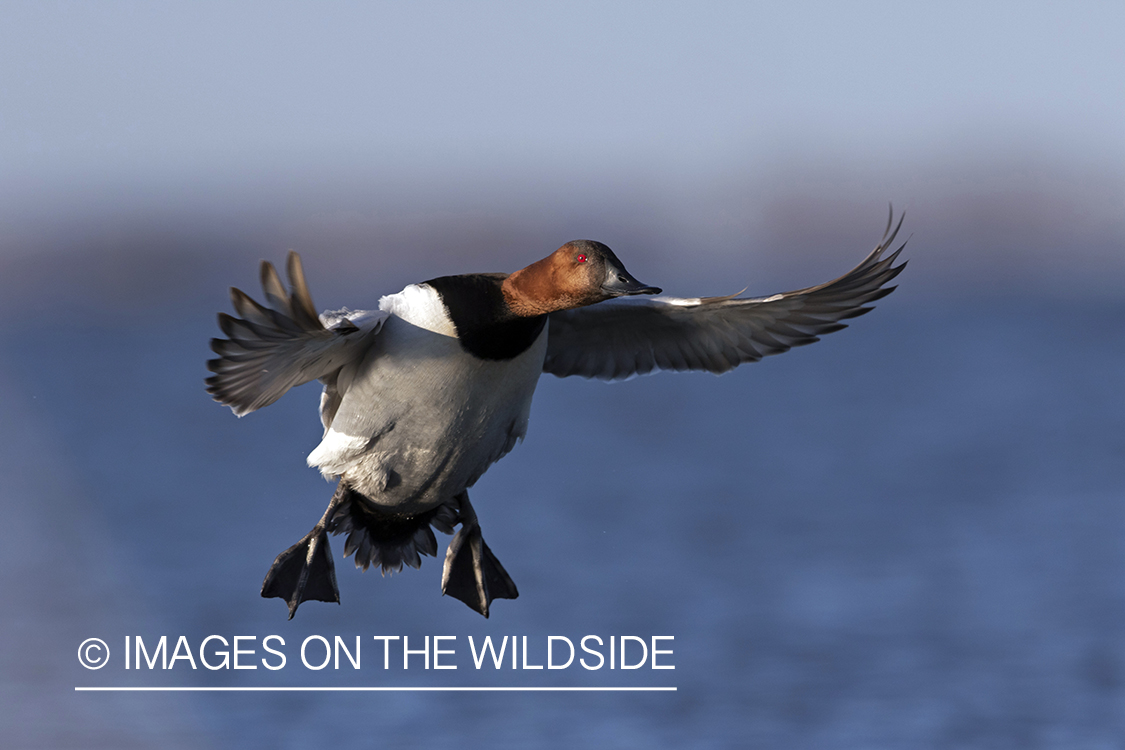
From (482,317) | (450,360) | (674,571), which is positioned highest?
(674,571)

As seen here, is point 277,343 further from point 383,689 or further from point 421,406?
point 383,689

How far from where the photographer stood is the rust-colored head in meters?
6.06

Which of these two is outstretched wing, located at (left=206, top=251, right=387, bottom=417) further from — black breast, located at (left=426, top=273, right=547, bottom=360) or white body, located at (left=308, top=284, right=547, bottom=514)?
black breast, located at (left=426, top=273, right=547, bottom=360)

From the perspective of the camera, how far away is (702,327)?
25.6 ft

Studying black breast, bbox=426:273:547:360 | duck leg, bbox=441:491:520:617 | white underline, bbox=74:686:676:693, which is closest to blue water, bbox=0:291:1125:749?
white underline, bbox=74:686:676:693

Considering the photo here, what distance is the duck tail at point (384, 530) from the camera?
741 cm

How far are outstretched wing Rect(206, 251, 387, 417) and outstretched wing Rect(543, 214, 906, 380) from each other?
149cm

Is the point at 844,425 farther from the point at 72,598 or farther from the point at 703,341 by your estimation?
the point at 703,341

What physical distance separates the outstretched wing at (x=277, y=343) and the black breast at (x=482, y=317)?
39 cm

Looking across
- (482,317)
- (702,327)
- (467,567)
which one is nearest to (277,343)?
(482,317)

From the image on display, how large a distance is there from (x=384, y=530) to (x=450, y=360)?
1537 millimetres

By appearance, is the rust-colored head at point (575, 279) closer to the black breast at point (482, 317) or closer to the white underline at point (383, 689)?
the black breast at point (482, 317)

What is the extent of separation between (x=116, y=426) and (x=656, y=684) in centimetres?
2258

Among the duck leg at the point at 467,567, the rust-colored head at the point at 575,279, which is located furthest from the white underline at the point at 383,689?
the rust-colored head at the point at 575,279
